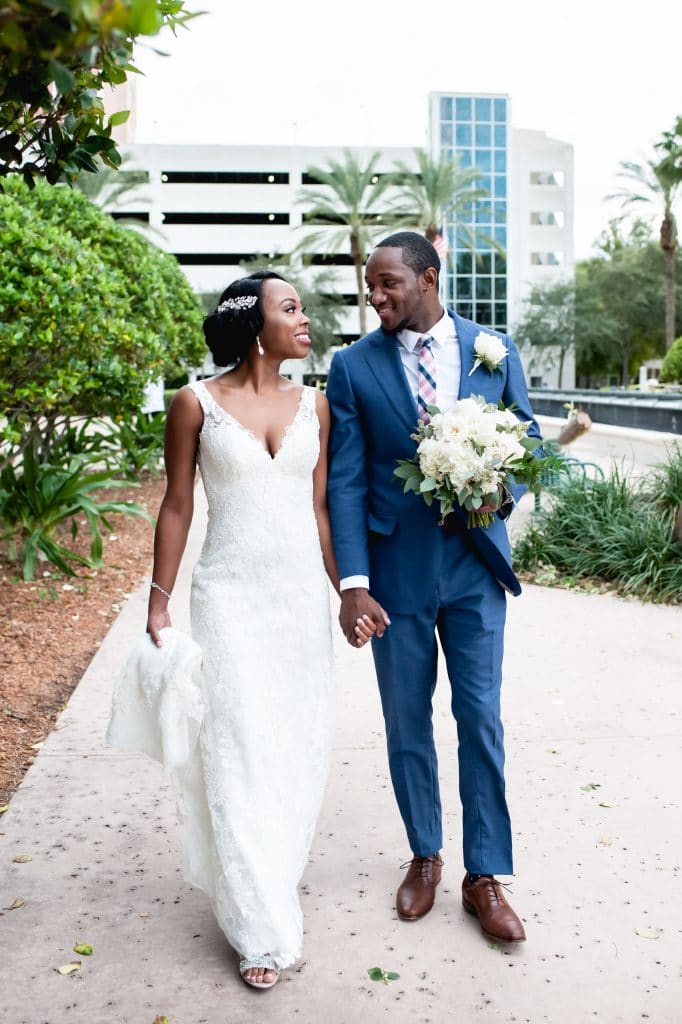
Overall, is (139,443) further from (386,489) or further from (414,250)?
(414,250)

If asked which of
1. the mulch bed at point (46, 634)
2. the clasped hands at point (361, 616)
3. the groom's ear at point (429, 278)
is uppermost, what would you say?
the groom's ear at point (429, 278)

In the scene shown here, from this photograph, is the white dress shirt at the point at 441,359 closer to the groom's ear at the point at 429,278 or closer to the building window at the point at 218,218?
the groom's ear at the point at 429,278

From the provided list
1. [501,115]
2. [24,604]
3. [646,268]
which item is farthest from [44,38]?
[501,115]

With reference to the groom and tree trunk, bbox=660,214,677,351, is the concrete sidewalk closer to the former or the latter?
the groom

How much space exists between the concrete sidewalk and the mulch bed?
0.18 m

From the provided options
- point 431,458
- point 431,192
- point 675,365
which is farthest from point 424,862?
point 431,192

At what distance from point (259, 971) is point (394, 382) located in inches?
71.6

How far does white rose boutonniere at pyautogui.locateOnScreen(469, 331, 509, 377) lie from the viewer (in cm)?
350

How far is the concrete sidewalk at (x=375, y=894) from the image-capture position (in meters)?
3.01

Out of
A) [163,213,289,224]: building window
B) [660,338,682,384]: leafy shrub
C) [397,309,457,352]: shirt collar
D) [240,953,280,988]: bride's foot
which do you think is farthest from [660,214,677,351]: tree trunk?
[240,953,280,988]: bride's foot

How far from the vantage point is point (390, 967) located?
3.18 meters

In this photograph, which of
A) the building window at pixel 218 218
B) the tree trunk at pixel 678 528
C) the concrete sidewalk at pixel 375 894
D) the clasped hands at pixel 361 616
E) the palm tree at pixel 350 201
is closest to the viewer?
the concrete sidewalk at pixel 375 894

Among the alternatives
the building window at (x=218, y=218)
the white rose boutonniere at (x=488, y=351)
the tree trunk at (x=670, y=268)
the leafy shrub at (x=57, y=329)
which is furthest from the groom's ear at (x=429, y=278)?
the building window at (x=218, y=218)

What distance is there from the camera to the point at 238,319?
→ 3.39 m
